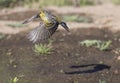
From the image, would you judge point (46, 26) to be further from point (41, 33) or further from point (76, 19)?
point (76, 19)

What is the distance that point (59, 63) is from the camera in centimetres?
845

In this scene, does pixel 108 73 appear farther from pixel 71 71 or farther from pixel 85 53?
pixel 85 53

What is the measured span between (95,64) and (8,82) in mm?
1890

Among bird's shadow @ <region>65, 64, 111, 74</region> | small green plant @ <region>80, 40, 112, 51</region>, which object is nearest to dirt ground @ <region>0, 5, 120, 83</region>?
bird's shadow @ <region>65, 64, 111, 74</region>

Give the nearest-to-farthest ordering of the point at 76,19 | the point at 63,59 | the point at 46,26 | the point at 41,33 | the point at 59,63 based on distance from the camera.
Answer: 1. the point at 46,26
2. the point at 41,33
3. the point at 59,63
4. the point at 63,59
5. the point at 76,19

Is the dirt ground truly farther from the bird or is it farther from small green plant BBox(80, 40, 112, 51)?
the bird

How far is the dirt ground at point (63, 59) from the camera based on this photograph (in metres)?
7.71

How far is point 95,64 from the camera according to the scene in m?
8.56

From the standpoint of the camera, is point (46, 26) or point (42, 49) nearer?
point (46, 26)

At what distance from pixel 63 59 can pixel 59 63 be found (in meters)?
0.29

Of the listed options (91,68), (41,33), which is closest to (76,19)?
(91,68)

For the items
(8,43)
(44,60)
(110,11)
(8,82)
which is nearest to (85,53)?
(44,60)

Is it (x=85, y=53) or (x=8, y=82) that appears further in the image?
(x=85, y=53)

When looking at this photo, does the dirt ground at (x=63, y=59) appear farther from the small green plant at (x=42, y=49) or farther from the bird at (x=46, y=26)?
the bird at (x=46, y=26)
